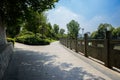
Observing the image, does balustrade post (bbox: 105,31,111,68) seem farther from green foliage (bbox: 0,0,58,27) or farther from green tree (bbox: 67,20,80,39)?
green tree (bbox: 67,20,80,39)

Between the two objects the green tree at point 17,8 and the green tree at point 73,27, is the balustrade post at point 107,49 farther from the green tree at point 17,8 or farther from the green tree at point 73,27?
the green tree at point 73,27

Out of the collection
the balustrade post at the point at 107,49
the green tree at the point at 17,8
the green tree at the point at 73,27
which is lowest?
the balustrade post at the point at 107,49

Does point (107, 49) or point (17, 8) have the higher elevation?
point (17, 8)

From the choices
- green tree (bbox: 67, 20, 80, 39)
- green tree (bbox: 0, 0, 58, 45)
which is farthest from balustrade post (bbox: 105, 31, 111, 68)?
green tree (bbox: 67, 20, 80, 39)

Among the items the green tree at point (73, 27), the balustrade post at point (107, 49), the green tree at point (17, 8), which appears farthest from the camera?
the green tree at point (73, 27)

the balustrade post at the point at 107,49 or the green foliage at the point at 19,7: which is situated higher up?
the green foliage at the point at 19,7

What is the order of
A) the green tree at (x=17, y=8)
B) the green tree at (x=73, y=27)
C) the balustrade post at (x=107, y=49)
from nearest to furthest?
the balustrade post at (x=107, y=49)
the green tree at (x=17, y=8)
the green tree at (x=73, y=27)

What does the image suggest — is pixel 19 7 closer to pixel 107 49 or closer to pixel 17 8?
pixel 17 8

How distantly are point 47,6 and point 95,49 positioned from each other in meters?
5.86

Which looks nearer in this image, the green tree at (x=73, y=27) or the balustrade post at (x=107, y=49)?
the balustrade post at (x=107, y=49)

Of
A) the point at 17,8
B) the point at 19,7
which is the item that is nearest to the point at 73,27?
the point at 19,7

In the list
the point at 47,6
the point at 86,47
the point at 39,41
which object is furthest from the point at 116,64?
the point at 39,41

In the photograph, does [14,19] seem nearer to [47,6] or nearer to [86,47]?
[47,6]

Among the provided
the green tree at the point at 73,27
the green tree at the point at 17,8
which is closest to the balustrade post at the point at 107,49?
the green tree at the point at 17,8
